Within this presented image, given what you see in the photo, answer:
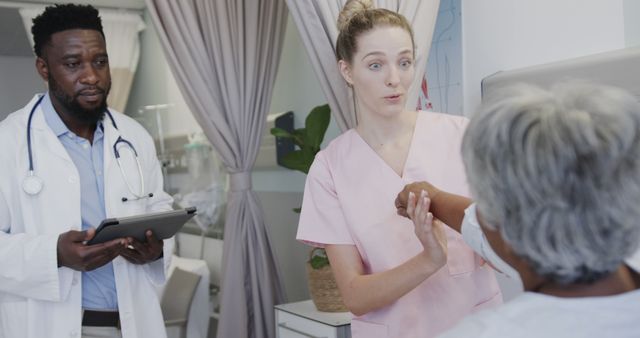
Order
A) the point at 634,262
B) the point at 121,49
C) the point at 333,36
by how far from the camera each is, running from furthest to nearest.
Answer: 1. the point at 121,49
2. the point at 333,36
3. the point at 634,262

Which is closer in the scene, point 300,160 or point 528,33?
point 528,33

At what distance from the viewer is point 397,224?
161cm

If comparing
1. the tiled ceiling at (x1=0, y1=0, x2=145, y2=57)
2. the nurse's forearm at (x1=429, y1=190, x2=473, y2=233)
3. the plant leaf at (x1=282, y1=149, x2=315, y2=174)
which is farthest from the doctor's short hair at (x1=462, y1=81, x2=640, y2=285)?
the tiled ceiling at (x1=0, y1=0, x2=145, y2=57)

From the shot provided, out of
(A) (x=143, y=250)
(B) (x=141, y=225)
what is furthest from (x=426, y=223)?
(A) (x=143, y=250)

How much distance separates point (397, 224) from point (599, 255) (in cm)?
76

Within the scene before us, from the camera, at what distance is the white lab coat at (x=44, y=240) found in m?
1.85

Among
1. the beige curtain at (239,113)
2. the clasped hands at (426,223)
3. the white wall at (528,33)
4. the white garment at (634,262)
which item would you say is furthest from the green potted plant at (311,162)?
the white garment at (634,262)

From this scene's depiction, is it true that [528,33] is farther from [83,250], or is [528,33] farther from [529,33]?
[83,250]

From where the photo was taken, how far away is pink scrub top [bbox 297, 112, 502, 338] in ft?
5.21

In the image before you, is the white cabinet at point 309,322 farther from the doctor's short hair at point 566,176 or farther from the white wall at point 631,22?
the doctor's short hair at point 566,176

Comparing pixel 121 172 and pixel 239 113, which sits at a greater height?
pixel 239 113

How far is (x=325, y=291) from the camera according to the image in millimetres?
2611

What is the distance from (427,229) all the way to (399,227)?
22 centimetres

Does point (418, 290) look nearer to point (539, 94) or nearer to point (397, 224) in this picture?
point (397, 224)
